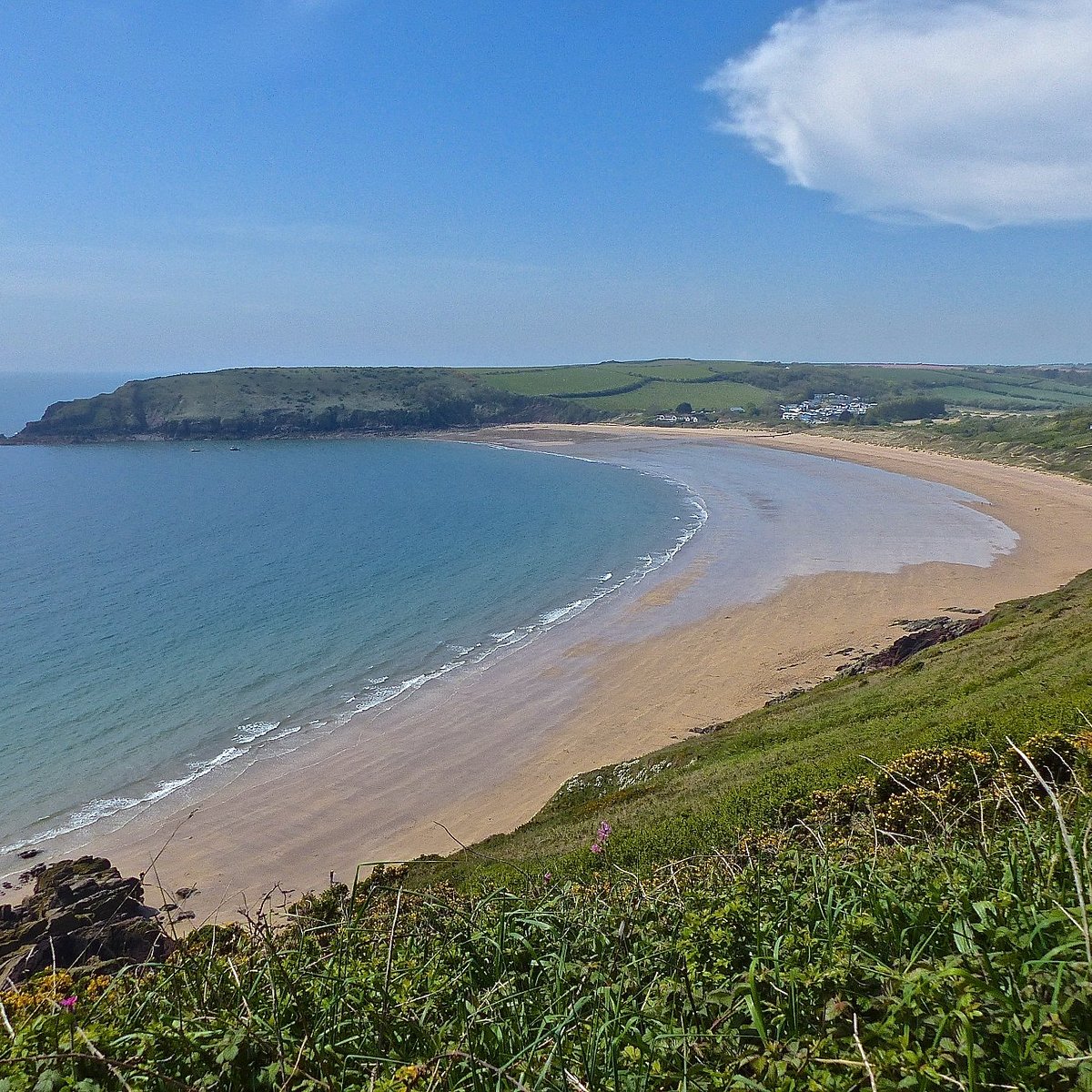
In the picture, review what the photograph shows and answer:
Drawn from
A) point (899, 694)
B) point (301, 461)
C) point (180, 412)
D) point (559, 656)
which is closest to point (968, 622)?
point (899, 694)

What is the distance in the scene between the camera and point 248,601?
43.9 metres

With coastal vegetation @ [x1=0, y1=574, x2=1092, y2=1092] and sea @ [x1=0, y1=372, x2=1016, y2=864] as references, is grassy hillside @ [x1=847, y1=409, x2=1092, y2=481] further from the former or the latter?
coastal vegetation @ [x1=0, y1=574, x2=1092, y2=1092]

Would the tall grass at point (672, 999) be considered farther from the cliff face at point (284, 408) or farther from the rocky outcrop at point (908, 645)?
the cliff face at point (284, 408)

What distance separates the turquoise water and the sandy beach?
2.27 m

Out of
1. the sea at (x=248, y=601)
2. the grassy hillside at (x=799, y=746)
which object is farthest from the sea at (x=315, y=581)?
the grassy hillside at (x=799, y=746)

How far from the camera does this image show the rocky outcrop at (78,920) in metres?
12.3

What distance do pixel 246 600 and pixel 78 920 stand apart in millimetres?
30868

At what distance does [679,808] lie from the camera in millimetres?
14258

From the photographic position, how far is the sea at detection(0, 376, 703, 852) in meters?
27.1

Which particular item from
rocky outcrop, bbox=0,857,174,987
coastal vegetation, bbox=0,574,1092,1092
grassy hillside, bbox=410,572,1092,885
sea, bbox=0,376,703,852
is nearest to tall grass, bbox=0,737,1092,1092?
coastal vegetation, bbox=0,574,1092,1092

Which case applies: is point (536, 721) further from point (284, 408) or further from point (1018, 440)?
point (284, 408)

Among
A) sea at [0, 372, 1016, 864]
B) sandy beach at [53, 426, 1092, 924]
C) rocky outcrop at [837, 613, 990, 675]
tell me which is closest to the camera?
sandy beach at [53, 426, 1092, 924]

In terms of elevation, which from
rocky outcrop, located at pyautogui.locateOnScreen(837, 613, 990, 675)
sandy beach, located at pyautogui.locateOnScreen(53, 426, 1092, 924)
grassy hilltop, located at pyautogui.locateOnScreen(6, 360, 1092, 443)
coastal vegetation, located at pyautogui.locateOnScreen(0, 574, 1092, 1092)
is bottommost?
sandy beach, located at pyautogui.locateOnScreen(53, 426, 1092, 924)

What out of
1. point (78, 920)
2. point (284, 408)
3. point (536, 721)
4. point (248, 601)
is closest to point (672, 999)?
point (78, 920)
